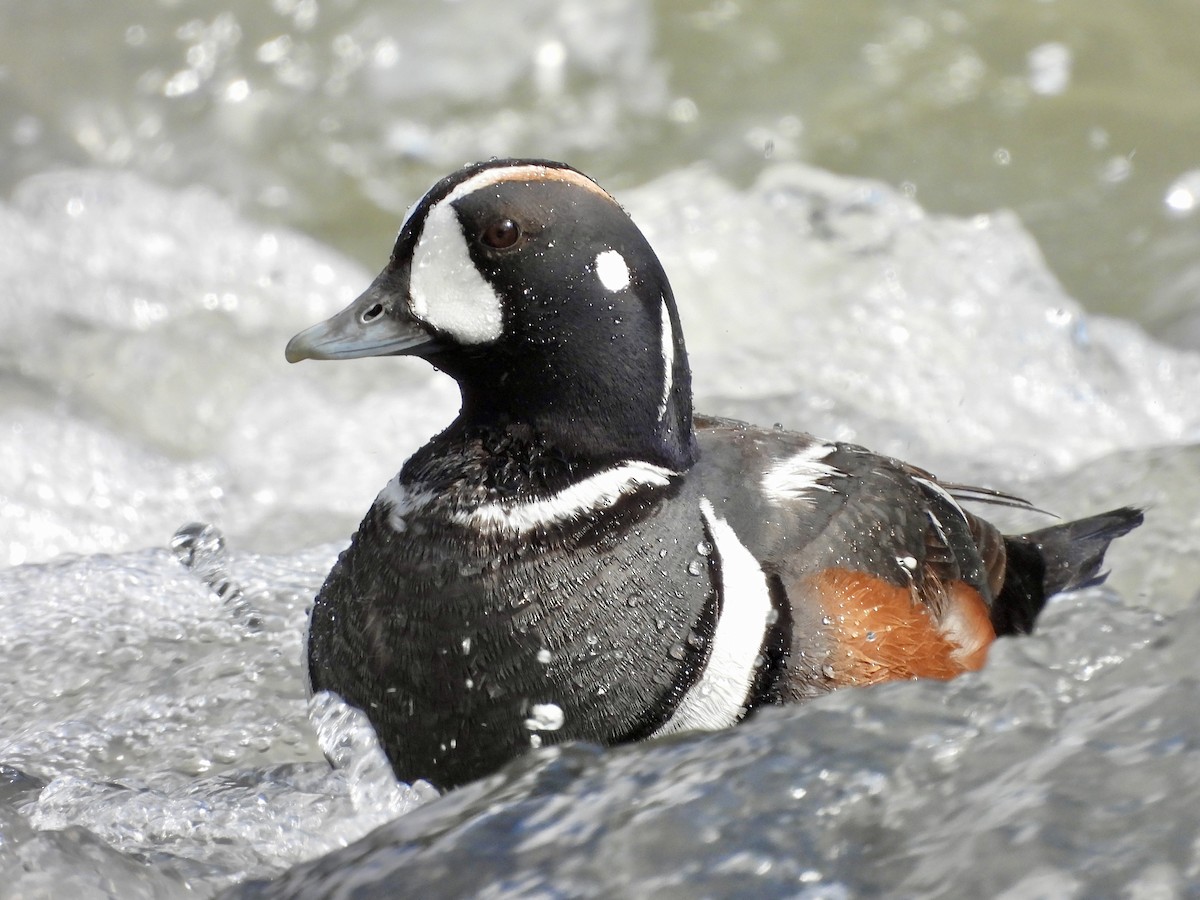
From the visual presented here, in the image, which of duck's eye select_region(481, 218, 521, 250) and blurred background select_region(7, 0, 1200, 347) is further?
blurred background select_region(7, 0, 1200, 347)

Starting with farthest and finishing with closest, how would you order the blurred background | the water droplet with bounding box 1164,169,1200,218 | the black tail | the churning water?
the blurred background
the water droplet with bounding box 1164,169,1200,218
the black tail
the churning water

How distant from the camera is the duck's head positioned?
307 cm

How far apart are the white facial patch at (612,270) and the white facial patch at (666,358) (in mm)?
152

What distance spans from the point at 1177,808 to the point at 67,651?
3234mm

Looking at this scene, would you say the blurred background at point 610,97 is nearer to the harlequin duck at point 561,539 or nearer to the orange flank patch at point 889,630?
the orange flank patch at point 889,630

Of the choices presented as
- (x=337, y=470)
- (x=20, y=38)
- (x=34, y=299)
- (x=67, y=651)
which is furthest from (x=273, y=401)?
(x=20, y=38)

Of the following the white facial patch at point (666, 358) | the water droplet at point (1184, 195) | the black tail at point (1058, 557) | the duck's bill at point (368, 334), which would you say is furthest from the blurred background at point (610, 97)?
the white facial patch at point (666, 358)

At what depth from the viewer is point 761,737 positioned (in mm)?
2947

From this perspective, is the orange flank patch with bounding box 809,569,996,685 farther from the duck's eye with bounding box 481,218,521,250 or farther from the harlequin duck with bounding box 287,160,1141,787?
the duck's eye with bounding box 481,218,521,250

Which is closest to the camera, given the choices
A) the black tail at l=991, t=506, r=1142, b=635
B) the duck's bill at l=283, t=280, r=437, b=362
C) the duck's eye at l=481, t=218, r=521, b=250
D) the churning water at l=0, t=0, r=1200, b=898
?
the churning water at l=0, t=0, r=1200, b=898

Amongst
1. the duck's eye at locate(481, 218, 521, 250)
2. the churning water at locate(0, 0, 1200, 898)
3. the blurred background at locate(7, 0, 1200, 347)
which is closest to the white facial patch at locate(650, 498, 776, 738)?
the churning water at locate(0, 0, 1200, 898)

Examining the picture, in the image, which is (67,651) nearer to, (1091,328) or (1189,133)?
(1091,328)

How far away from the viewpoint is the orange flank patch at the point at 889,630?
128 inches

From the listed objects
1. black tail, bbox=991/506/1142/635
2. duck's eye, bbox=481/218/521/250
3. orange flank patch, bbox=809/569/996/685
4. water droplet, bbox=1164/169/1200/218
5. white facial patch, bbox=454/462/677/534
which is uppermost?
duck's eye, bbox=481/218/521/250
